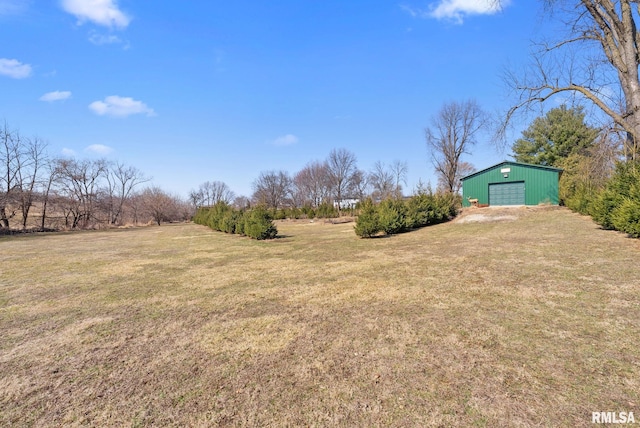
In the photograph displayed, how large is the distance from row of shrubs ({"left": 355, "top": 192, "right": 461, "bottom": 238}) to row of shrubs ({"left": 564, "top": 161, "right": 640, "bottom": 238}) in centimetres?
664

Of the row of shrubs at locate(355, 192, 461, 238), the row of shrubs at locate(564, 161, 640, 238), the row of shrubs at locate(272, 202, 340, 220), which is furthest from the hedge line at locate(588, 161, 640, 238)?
the row of shrubs at locate(272, 202, 340, 220)

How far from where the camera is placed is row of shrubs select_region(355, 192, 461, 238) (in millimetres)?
11797

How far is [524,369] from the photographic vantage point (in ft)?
7.60

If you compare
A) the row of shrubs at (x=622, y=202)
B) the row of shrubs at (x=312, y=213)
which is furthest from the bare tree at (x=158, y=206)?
the row of shrubs at (x=622, y=202)

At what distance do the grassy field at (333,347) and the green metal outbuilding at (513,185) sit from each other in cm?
1552

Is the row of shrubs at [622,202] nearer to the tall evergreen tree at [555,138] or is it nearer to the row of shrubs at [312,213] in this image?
the tall evergreen tree at [555,138]

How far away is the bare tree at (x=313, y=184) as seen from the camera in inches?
2180

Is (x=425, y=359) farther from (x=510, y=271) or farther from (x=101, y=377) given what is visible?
(x=510, y=271)

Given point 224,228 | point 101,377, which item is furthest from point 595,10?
point 224,228

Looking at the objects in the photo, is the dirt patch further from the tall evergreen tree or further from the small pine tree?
the tall evergreen tree

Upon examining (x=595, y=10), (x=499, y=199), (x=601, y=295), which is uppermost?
(x=595, y=10)

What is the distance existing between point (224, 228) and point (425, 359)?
1690 centimetres

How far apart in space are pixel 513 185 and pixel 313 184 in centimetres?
4099

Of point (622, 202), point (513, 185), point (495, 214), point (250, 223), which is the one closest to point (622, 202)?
point (622, 202)
